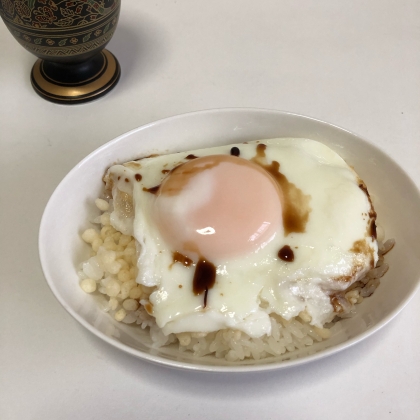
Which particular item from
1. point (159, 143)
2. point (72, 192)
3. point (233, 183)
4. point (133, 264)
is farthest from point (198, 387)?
point (159, 143)

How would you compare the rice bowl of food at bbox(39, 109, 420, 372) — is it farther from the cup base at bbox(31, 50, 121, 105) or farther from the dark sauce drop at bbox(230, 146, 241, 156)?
the cup base at bbox(31, 50, 121, 105)

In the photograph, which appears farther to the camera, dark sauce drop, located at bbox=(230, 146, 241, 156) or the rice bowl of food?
dark sauce drop, located at bbox=(230, 146, 241, 156)

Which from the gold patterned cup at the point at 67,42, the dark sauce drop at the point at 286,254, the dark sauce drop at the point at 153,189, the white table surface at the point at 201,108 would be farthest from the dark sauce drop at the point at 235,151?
the gold patterned cup at the point at 67,42

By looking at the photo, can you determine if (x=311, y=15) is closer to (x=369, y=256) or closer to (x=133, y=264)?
(x=369, y=256)

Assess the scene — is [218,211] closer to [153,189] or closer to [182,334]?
[153,189]

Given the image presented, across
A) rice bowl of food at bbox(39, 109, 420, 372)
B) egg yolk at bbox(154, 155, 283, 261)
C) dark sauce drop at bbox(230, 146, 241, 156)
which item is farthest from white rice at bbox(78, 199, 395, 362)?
dark sauce drop at bbox(230, 146, 241, 156)
